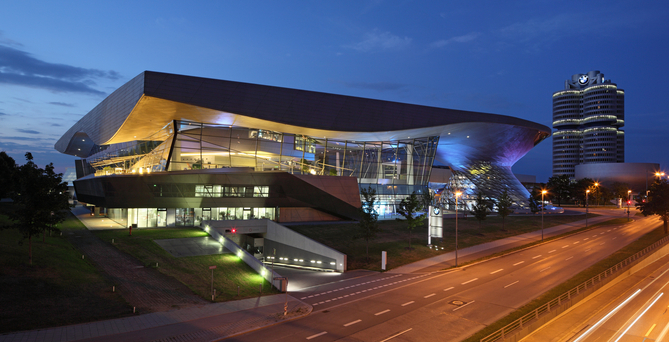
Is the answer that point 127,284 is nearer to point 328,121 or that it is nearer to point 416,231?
point 328,121

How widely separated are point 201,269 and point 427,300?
13.9 meters

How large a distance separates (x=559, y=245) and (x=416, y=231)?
13739 mm

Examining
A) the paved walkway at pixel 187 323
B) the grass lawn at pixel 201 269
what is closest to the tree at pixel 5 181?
the grass lawn at pixel 201 269

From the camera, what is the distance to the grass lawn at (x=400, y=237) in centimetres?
3061

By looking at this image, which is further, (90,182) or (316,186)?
(90,182)

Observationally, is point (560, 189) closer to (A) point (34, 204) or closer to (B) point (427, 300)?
(B) point (427, 300)

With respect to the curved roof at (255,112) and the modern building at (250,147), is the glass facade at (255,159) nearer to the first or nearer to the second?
the modern building at (250,147)

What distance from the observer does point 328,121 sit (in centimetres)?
4209

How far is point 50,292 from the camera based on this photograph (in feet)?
56.0

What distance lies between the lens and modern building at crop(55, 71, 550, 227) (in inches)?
1454

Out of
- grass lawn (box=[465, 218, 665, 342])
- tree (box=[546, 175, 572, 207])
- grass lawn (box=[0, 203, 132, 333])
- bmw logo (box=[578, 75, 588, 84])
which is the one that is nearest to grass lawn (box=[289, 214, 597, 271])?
grass lawn (box=[465, 218, 665, 342])

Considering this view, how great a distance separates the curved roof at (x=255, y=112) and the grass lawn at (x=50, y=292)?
1579 centimetres

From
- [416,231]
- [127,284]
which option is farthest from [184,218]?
[416,231]

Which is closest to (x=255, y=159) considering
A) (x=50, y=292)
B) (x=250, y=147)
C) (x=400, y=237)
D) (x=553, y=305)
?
(x=250, y=147)
